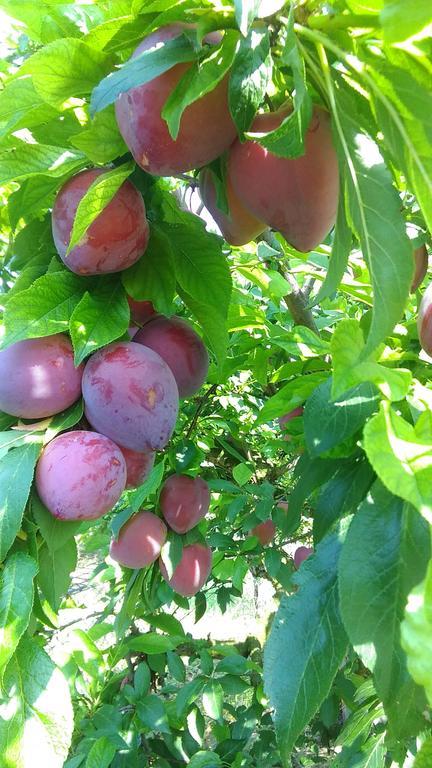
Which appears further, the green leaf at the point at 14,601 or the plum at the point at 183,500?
the plum at the point at 183,500

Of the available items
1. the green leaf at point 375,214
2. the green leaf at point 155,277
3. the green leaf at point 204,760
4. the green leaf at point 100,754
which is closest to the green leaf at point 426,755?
the green leaf at point 375,214

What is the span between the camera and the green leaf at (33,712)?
0.49 meters

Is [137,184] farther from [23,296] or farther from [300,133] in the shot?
[300,133]

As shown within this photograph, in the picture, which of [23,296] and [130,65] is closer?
[130,65]

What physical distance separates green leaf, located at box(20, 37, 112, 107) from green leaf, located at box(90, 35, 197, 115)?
0.10 metres

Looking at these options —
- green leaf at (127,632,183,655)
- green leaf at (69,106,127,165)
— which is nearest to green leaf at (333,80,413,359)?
green leaf at (69,106,127,165)

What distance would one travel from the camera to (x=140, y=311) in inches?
27.9

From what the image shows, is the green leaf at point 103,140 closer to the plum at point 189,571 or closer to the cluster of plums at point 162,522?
the cluster of plums at point 162,522

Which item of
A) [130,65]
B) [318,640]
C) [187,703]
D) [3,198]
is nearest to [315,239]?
[130,65]

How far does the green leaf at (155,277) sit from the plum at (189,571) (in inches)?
36.1

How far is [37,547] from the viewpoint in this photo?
574 millimetres

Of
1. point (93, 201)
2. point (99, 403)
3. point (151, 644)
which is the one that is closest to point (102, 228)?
point (93, 201)

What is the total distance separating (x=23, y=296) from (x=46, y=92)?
0.18m

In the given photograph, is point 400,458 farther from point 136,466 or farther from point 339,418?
point 136,466
